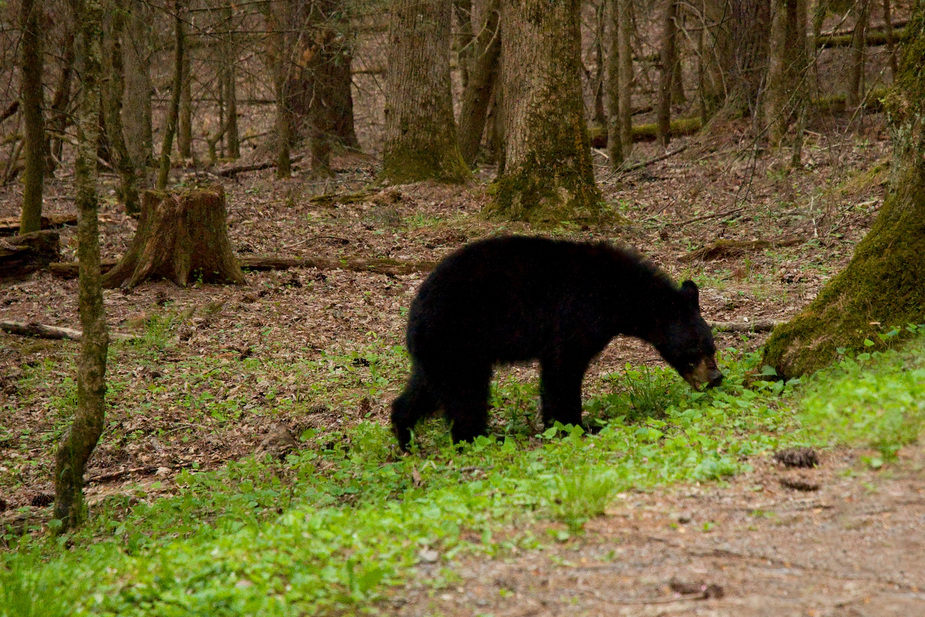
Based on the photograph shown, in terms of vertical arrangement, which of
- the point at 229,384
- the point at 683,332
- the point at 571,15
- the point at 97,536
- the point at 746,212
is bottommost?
the point at 97,536

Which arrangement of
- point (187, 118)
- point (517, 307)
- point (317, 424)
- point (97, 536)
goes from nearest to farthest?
point (97, 536) < point (517, 307) < point (317, 424) < point (187, 118)

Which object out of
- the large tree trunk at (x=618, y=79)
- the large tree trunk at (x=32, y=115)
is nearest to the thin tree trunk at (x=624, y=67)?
the large tree trunk at (x=618, y=79)

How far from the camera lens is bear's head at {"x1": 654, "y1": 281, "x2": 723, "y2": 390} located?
646cm

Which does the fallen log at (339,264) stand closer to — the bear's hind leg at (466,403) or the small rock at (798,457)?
the bear's hind leg at (466,403)

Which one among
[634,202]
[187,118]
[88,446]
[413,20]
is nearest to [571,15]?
[634,202]

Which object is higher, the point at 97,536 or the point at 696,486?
the point at 696,486

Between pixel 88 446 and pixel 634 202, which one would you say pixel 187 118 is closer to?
pixel 634 202

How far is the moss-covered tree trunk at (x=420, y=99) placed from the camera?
16422mm

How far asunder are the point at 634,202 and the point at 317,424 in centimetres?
925

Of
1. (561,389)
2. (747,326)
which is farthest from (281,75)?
(561,389)

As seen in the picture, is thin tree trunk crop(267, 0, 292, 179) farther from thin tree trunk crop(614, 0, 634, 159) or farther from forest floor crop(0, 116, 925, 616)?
thin tree trunk crop(614, 0, 634, 159)

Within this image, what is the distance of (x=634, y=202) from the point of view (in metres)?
15.0

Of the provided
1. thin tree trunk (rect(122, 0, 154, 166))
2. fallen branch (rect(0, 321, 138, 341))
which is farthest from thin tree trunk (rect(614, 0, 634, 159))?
fallen branch (rect(0, 321, 138, 341))

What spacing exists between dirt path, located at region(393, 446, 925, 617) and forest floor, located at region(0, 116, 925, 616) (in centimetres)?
1
